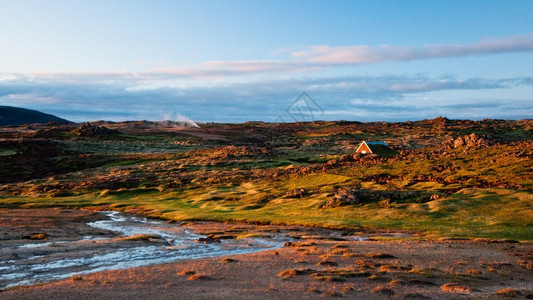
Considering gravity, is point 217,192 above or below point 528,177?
below

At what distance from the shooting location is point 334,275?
87.0 ft

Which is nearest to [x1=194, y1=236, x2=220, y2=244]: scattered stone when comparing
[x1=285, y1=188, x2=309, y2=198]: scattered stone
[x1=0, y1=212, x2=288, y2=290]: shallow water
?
[x1=0, y1=212, x2=288, y2=290]: shallow water

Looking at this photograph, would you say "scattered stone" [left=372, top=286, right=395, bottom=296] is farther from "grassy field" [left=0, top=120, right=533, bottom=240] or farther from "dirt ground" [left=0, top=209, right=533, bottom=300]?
"grassy field" [left=0, top=120, right=533, bottom=240]

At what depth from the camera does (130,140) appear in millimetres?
188875

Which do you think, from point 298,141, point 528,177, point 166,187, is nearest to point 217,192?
point 166,187

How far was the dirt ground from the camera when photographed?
74.8 ft

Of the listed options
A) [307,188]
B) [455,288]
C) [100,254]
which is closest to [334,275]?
[455,288]

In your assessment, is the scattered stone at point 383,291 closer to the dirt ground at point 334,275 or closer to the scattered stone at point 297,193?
the dirt ground at point 334,275

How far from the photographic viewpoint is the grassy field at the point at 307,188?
50156mm

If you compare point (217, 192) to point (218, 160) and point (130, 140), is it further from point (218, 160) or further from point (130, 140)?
point (130, 140)

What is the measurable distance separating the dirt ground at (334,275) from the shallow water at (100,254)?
2447 millimetres

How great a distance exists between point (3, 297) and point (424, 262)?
2399 centimetres

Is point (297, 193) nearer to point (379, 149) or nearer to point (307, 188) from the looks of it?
point (307, 188)

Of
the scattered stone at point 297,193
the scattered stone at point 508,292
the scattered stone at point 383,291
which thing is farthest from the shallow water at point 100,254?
the scattered stone at point 297,193
